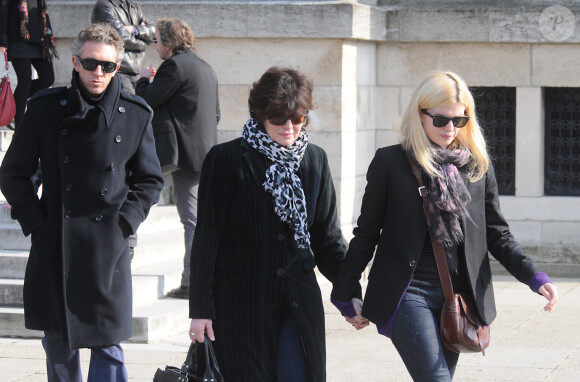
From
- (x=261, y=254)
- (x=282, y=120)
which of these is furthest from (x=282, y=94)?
(x=261, y=254)

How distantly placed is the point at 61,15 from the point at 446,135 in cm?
602

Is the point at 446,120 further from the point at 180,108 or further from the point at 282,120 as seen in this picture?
the point at 180,108

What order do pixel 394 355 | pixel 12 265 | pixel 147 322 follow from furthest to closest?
1. pixel 12 265
2. pixel 147 322
3. pixel 394 355

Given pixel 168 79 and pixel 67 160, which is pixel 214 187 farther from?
pixel 168 79

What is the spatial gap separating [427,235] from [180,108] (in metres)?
3.63

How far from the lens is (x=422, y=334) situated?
4.21m

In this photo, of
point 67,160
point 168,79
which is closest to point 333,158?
point 168,79

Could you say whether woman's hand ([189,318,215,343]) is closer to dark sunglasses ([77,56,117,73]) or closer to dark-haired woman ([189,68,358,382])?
dark-haired woman ([189,68,358,382])

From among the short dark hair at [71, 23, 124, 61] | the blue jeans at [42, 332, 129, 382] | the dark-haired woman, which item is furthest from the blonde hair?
the blue jeans at [42, 332, 129, 382]

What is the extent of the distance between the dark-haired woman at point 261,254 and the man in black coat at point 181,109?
132 inches

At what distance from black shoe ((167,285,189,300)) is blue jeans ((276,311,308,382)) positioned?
3.54 meters

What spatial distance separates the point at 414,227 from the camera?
4.30m

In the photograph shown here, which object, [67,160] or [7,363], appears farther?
[7,363]

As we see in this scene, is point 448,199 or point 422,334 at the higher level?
point 448,199
